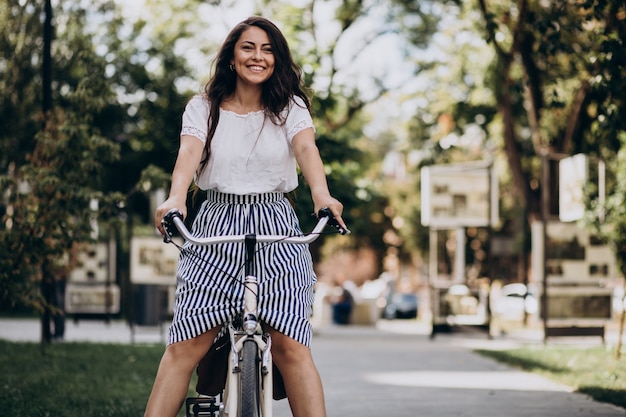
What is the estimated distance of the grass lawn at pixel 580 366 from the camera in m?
9.56

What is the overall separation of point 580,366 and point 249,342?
877 cm

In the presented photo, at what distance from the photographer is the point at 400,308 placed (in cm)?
4731

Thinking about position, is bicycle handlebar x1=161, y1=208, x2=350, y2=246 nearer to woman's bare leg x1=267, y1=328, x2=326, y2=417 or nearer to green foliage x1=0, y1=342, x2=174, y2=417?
woman's bare leg x1=267, y1=328, x2=326, y2=417

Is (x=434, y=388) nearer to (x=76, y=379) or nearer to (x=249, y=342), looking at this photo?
(x=76, y=379)

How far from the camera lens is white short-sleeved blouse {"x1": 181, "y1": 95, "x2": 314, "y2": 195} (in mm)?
4578

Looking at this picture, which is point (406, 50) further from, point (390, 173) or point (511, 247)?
point (390, 173)

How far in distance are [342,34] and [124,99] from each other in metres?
7.79

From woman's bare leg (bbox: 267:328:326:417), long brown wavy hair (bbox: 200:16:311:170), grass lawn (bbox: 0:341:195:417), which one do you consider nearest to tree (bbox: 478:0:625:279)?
grass lawn (bbox: 0:341:195:417)

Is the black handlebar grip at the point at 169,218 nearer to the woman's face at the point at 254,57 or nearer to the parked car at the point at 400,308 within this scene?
the woman's face at the point at 254,57

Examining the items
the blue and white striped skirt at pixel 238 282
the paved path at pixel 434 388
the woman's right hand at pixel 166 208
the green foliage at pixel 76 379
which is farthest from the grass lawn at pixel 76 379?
the woman's right hand at pixel 166 208

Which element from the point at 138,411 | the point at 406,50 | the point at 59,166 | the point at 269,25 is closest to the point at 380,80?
the point at 406,50

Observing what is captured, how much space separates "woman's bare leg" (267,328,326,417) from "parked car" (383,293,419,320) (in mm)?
42586

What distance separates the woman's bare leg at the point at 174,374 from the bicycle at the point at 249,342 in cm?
15

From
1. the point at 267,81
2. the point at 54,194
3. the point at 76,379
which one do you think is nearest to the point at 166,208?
the point at 267,81
